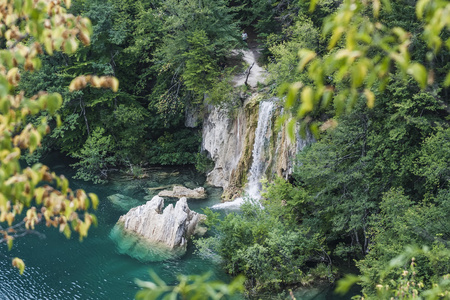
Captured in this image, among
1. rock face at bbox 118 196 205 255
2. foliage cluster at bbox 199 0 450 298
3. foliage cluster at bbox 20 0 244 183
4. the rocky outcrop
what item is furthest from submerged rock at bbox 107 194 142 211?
foliage cluster at bbox 199 0 450 298

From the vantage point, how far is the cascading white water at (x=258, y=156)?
18.8 meters

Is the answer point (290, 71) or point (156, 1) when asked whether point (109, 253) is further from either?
point (156, 1)

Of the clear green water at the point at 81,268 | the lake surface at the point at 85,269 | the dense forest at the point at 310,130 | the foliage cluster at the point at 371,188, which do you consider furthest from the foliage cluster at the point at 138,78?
the foliage cluster at the point at 371,188

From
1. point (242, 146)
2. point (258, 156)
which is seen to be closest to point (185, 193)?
point (242, 146)

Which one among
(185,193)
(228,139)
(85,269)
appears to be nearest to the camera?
(85,269)

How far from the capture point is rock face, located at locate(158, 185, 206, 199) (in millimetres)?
20672

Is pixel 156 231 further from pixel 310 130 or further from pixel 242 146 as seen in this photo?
pixel 310 130

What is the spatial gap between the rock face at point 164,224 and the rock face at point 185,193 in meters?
3.23

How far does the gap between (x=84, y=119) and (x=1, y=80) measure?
22.7m

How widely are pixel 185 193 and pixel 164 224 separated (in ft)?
15.9

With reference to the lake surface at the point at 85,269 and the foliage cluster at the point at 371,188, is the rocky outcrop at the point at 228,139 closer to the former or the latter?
the foliage cluster at the point at 371,188

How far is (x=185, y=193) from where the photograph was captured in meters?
20.8

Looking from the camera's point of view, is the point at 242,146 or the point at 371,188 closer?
the point at 371,188

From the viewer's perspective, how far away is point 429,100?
11875 mm
